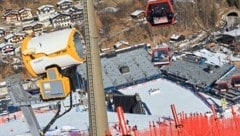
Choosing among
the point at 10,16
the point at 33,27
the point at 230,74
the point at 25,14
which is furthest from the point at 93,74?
the point at 25,14

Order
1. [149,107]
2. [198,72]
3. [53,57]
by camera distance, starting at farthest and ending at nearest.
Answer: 1. [198,72]
2. [149,107]
3. [53,57]

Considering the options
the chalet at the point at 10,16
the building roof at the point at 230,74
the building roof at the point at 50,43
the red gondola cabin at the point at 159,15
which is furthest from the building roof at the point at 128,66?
the chalet at the point at 10,16

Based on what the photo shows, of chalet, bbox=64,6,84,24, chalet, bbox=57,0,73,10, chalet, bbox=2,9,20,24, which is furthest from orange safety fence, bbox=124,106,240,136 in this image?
chalet, bbox=57,0,73,10

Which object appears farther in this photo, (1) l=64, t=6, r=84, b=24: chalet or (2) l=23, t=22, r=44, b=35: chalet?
(1) l=64, t=6, r=84, b=24: chalet

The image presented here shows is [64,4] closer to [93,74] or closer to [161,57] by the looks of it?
[161,57]

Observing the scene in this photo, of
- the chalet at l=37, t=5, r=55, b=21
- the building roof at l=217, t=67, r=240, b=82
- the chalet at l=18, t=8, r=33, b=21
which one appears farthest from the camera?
the chalet at l=18, t=8, r=33, b=21

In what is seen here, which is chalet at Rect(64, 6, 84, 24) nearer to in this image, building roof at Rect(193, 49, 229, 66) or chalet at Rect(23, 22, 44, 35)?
chalet at Rect(23, 22, 44, 35)
